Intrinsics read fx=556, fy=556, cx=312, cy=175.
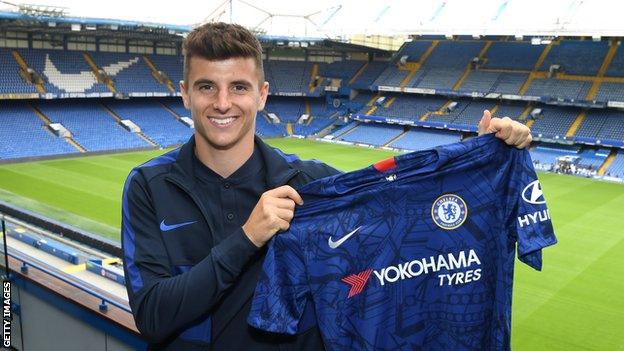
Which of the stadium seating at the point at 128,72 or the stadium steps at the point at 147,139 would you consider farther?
the stadium seating at the point at 128,72

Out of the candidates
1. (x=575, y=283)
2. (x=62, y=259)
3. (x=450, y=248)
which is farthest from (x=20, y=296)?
(x=575, y=283)

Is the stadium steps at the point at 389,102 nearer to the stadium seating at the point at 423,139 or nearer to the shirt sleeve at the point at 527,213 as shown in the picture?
the stadium seating at the point at 423,139

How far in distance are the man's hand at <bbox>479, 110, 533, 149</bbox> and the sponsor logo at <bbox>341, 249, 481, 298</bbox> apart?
58 cm

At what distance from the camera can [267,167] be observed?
8.08ft

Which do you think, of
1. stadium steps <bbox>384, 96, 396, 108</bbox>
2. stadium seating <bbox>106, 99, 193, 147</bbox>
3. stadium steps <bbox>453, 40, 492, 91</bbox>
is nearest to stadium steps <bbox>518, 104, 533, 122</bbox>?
stadium steps <bbox>453, 40, 492, 91</bbox>

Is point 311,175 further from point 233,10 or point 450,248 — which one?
point 233,10

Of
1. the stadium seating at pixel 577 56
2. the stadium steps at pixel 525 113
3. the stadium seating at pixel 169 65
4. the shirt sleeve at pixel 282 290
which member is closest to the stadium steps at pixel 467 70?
the stadium seating at pixel 577 56

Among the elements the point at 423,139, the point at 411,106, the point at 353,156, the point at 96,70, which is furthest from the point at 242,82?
the point at 411,106

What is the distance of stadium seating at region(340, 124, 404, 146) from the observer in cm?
3588

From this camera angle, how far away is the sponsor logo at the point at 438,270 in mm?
2605

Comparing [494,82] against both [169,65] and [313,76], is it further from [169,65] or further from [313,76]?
[169,65]

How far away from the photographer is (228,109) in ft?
7.39

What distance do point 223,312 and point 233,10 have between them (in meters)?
34.3

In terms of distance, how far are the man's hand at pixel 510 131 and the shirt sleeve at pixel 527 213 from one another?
0.34ft
